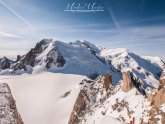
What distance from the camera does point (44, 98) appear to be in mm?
141250

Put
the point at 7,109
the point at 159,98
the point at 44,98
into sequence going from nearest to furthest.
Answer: the point at 7,109, the point at 159,98, the point at 44,98

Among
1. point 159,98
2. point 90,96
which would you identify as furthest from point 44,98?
point 159,98

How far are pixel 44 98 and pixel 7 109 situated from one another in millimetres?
131371

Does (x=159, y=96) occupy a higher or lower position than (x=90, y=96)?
higher

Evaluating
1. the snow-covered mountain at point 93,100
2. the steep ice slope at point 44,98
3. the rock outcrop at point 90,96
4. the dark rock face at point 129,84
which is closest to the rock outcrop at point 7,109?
the snow-covered mountain at point 93,100

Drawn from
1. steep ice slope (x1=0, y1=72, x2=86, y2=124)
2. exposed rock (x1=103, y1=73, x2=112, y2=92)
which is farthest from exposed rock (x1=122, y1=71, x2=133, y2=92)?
steep ice slope (x1=0, y1=72, x2=86, y2=124)

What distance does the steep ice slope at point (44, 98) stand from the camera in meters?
112

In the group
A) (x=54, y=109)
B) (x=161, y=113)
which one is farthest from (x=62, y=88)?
(x=161, y=113)

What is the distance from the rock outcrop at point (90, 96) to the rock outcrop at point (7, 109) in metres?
69.7

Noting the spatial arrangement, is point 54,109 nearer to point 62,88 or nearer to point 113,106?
point 62,88

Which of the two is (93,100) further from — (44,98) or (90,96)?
(44,98)

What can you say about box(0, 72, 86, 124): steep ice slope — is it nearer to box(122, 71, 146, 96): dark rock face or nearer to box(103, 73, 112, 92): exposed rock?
box(103, 73, 112, 92): exposed rock

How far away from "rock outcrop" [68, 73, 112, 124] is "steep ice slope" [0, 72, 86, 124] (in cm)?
1356

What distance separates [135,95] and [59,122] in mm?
49383
